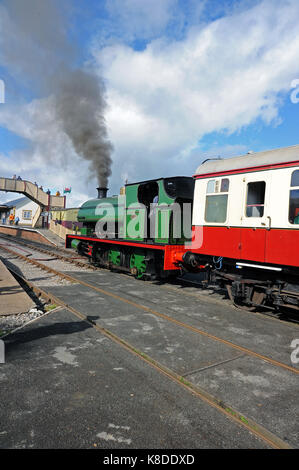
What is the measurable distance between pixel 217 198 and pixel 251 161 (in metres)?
1.24

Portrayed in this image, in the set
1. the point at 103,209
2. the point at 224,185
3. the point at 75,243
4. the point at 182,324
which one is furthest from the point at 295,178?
the point at 75,243

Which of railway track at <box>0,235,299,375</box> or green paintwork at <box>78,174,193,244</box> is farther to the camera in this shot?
green paintwork at <box>78,174,193,244</box>

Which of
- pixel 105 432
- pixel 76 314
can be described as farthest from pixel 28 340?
pixel 105 432

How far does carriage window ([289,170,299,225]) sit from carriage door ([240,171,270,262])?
51cm

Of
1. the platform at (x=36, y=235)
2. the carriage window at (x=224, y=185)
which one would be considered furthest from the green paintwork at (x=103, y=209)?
the platform at (x=36, y=235)

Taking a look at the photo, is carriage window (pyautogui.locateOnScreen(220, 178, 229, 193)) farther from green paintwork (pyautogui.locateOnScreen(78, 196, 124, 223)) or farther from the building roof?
green paintwork (pyautogui.locateOnScreen(78, 196, 124, 223))

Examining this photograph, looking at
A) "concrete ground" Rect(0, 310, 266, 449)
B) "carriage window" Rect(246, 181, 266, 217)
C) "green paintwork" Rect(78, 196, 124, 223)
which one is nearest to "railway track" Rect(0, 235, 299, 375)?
"concrete ground" Rect(0, 310, 266, 449)

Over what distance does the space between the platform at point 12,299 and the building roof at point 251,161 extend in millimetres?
5742

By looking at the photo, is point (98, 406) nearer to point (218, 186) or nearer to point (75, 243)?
point (218, 186)

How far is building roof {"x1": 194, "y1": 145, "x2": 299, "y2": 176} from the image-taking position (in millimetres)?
6426

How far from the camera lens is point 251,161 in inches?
281

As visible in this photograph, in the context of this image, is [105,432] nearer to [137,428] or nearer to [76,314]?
[137,428]

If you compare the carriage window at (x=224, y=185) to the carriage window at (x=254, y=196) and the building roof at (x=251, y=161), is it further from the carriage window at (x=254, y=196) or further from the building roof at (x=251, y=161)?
the carriage window at (x=254, y=196)

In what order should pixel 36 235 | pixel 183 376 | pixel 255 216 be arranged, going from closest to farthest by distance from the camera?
pixel 183 376
pixel 255 216
pixel 36 235
